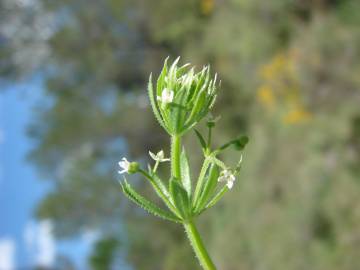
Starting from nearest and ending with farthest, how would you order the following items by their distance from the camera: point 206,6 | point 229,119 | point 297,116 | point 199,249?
1. point 199,249
2. point 297,116
3. point 229,119
4. point 206,6

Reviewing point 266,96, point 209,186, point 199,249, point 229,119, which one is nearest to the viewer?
point 199,249

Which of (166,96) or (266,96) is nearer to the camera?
(166,96)

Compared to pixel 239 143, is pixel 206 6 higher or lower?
higher

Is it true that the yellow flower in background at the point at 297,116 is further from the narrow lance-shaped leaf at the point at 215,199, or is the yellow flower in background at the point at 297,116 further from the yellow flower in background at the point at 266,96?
the narrow lance-shaped leaf at the point at 215,199

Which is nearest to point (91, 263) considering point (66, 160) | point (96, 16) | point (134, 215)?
point (134, 215)

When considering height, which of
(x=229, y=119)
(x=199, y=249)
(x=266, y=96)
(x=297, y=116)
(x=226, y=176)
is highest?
(x=229, y=119)

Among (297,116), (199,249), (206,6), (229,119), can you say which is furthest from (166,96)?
(206,6)

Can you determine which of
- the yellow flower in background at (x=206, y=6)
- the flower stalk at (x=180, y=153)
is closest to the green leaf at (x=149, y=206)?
the flower stalk at (x=180, y=153)

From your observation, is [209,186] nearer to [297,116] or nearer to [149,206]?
[149,206]
